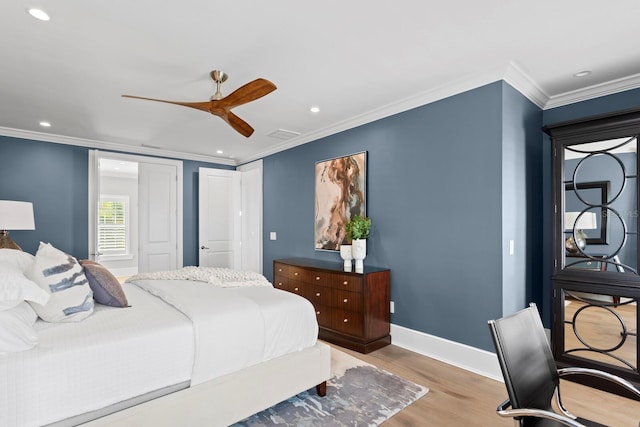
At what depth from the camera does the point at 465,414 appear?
2.18 metres

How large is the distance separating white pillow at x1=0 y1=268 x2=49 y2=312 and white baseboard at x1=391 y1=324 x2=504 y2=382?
2981 mm

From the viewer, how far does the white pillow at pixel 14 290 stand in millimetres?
1492

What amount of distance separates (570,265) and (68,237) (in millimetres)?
6149

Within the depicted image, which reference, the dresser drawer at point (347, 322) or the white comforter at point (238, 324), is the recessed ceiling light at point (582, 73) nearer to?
the dresser drawer at point (347, 322)

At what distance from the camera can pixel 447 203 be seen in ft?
10.0

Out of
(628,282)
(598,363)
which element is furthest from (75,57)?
(598,363)

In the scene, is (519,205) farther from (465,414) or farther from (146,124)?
(146,124)

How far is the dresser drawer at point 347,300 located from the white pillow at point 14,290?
2447 millimetres

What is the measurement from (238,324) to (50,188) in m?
4.35

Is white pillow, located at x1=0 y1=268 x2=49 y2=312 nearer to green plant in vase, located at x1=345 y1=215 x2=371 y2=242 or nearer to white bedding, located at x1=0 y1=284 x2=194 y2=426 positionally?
white bedding, located at x1=0 y1=284 x2=194 y2=426

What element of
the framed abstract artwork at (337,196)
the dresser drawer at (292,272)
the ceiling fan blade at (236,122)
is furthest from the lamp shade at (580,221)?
the ceiling fan blade at (236,122)

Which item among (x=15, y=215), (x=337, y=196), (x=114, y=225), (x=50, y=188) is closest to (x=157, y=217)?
(x=50, y=188)

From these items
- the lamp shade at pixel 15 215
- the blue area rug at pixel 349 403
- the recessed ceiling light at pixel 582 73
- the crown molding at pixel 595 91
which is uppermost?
the recessed ceiling light at pixel 582 73

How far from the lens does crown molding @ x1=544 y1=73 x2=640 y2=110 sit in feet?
9.19
